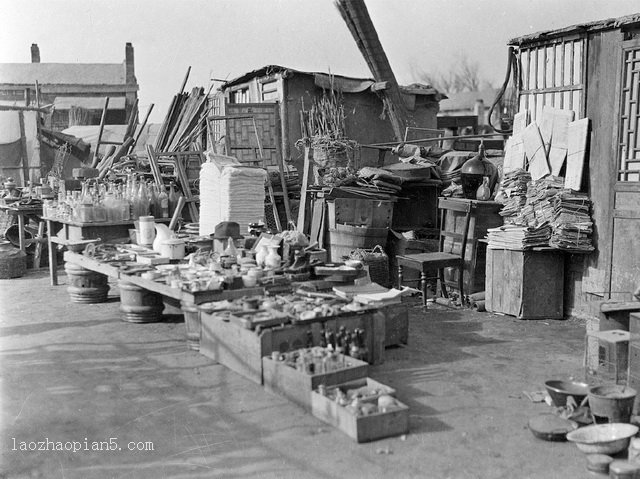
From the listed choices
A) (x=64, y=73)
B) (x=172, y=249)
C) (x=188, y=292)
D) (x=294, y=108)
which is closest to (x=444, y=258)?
(x=172, y=249)

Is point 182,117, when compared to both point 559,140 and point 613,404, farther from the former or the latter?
point 613,404

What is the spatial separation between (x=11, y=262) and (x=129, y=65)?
2518 cm

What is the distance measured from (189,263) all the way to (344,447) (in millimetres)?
3551

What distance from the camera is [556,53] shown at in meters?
Result: 8.46

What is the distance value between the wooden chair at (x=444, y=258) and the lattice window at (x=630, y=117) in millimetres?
2034

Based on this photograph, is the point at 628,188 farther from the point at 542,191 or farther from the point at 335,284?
the point at 335,284

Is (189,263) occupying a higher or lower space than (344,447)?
higher

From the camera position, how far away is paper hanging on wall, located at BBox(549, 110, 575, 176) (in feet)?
27.1

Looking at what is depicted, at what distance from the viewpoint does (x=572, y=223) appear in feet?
26.2

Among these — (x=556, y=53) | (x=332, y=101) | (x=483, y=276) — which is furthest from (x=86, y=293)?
(x=332, y=101)

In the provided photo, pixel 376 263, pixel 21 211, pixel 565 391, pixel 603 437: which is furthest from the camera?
pixel 21 211

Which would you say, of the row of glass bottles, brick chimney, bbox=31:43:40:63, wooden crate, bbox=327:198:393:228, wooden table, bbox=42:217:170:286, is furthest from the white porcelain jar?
brick chimney, bbox=31:43:40:63

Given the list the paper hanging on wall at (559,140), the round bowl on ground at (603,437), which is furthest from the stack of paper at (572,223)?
the round bowl on ground at (603,437)

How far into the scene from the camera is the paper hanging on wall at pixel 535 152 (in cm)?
848
